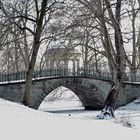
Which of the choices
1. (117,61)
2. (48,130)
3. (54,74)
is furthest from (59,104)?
(48,130)

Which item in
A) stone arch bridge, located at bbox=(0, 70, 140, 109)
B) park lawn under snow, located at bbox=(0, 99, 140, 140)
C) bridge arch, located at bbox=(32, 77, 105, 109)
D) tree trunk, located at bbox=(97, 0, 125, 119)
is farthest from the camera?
bridge arch, located at bbox=(32, 77, 105, 109)

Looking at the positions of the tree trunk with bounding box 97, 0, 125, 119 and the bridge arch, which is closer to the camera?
the tree trunk with bounding box 97, 0, 125, 119

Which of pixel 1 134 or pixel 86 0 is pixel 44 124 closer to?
pixel 1 134

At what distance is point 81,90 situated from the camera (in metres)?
35.1

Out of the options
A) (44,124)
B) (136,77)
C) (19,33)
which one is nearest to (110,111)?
(19,33)

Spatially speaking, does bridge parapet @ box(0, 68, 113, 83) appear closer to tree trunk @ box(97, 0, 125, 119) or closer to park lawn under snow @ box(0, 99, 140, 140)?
tree trunk @ box(97, 0, 125, 119)

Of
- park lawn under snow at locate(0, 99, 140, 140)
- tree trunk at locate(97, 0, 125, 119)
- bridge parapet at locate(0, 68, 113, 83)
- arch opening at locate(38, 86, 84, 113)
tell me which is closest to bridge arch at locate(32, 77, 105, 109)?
bridge parapet at locate(0, 68, 113, 83)

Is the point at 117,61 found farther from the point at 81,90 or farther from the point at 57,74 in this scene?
the point at 81,90

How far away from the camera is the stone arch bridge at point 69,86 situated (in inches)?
1085

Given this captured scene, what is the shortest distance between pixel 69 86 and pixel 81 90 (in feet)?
5.16

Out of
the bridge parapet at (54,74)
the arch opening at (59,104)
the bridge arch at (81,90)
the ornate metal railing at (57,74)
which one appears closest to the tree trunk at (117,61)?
the arch opening at (59,104)

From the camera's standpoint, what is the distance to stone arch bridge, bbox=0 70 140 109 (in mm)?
27547

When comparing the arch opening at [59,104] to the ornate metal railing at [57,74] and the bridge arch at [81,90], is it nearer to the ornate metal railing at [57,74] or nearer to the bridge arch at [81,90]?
the bridge arch at [81,90]

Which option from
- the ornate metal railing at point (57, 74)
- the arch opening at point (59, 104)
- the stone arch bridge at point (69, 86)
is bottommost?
the arch opening at point (59, 104)
